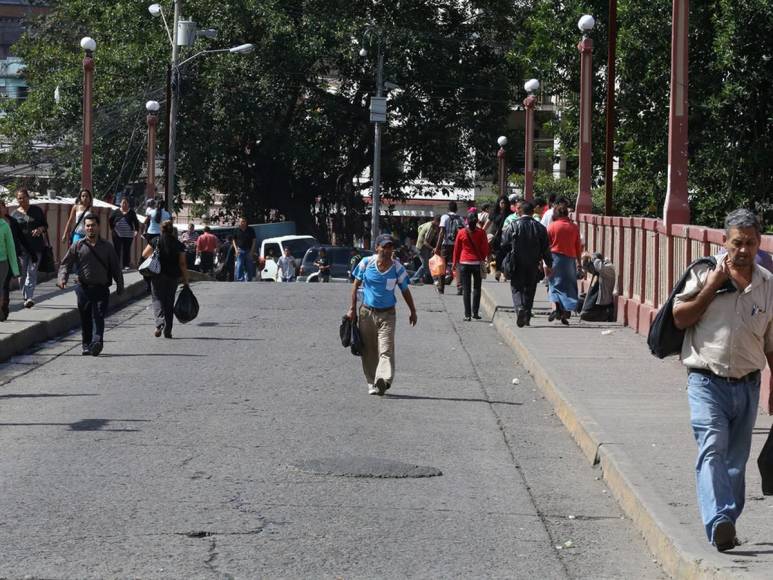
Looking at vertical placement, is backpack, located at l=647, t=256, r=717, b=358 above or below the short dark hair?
below

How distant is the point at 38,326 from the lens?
1948 cm

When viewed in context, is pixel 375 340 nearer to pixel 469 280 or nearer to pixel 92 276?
pixel 92 276

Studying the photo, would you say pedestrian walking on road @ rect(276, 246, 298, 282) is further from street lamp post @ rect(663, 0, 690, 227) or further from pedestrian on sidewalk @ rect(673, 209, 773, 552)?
pedestrian on sidewalk @ rect(673, 209, 773, 552)

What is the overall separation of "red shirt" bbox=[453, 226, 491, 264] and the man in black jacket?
6.27 ft

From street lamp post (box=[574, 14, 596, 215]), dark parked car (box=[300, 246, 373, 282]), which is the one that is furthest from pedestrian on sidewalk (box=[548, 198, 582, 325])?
dark parked car (box=[300, 246, 373, 282])

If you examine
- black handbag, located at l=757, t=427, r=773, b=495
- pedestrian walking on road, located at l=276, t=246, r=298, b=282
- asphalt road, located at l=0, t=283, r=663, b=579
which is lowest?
pedestrian walking on road, located at l=276, t=246, r=298, b=282

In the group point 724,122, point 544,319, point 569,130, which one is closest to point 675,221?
point 544,319

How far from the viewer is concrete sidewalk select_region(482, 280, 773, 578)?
7598 millimetres

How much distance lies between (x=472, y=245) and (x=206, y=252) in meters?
21.1

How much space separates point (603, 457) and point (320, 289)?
20.0m

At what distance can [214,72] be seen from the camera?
2176 inches

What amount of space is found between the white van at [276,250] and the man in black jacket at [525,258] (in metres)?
22.5

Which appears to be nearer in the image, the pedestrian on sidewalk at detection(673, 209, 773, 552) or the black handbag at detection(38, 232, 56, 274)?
the pedestrian on sidewalk at detection(673, 209, 773, 552)

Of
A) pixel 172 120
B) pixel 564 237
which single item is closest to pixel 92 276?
pixel 564 237
